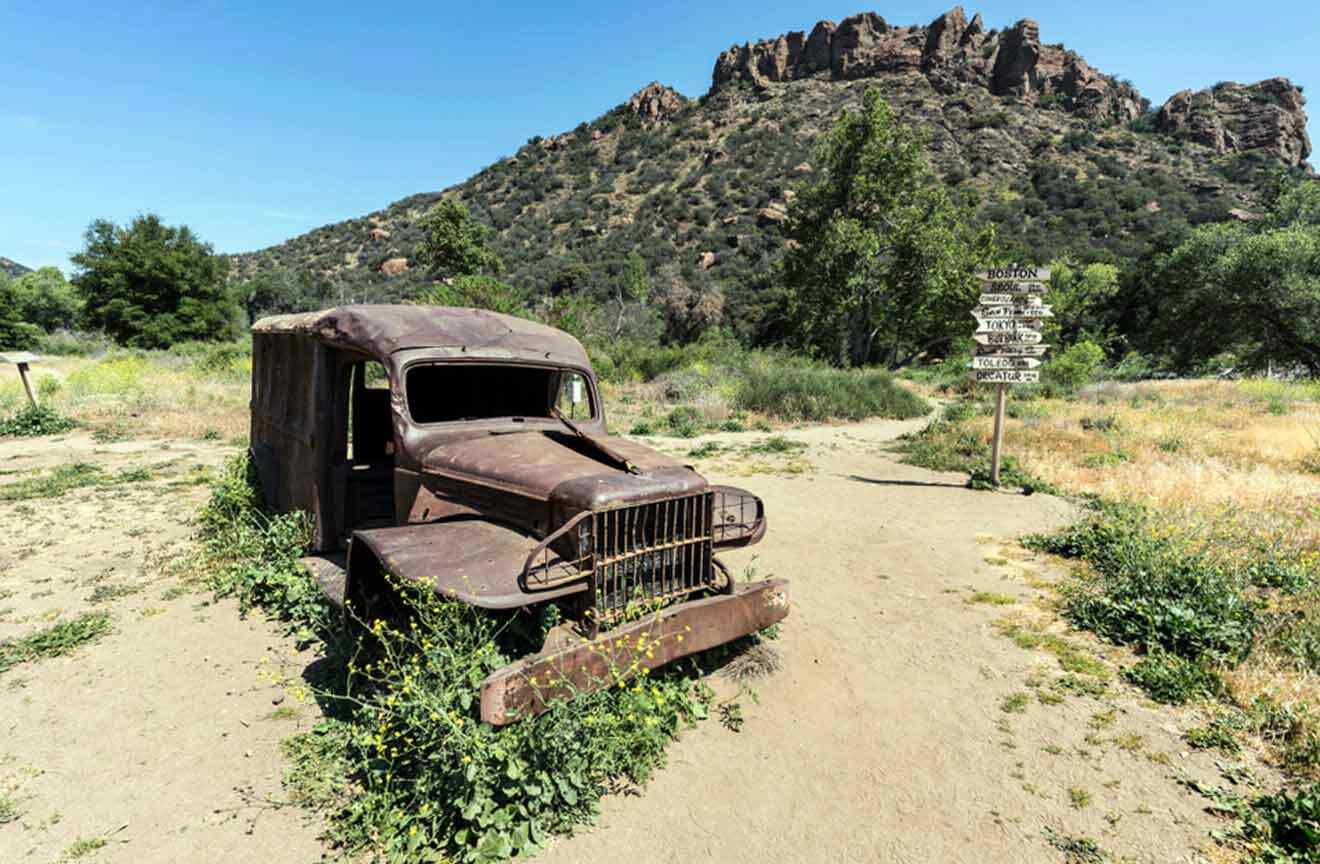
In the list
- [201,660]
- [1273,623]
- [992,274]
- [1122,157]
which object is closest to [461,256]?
[992,274]

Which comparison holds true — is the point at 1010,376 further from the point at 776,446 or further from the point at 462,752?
the point at 462,752

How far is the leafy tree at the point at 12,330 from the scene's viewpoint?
33.5 meters

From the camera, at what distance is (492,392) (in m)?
4.77

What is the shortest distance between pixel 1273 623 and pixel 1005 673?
1856 millimetres

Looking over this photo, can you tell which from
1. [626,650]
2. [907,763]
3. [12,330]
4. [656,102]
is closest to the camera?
[626,650]

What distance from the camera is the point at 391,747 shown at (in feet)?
9.49

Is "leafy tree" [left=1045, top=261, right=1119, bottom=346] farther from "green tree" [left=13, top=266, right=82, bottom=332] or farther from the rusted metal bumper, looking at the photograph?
"green tree" [left=13, top=266, right=82, bottom=332]

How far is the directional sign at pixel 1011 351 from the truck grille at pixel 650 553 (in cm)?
756

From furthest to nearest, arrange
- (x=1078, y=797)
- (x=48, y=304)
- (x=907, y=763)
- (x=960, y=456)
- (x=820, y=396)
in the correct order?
(x=48, y=304)
(x=820, y=396)
(x=960, y=456)
(x=907, y=763)
(x=1078, y=797)

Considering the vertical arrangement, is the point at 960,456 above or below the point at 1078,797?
above

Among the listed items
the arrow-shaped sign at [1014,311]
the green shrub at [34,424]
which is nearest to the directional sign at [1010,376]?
the arrow-shaped sign at [1014,311]

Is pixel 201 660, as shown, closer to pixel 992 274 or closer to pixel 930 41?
pixel 992 274

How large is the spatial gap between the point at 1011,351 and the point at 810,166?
149 ft

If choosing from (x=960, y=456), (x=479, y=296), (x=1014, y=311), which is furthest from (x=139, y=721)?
(x=479, y=296)
